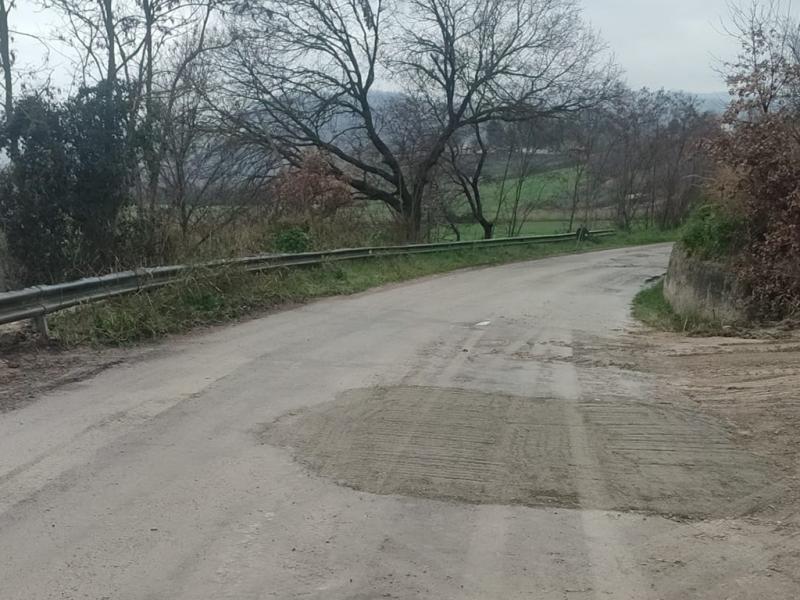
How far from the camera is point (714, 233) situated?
588 inches

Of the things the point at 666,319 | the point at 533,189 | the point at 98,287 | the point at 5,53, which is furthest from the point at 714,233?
the point at 533,189

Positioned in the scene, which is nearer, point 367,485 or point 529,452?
point 367,485

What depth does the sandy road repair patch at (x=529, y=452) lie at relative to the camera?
4.91 metres

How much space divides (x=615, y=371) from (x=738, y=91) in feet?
30.6

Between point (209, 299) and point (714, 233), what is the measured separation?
9.60 m

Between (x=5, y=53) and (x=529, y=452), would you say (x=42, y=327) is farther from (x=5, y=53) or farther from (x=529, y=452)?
(x=5, y=53)

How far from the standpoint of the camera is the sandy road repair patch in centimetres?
491

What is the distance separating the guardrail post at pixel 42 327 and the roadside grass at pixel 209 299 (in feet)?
0.37

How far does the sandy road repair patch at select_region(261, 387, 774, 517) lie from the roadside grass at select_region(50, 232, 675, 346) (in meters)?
4.19

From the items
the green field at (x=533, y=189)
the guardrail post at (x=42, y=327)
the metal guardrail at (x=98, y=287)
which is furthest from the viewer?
the green field at (x=533, y=189)

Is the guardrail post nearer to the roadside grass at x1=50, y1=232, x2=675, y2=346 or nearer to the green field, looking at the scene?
the roadside grass at x1=50, y1=232, x2=675, y2=346

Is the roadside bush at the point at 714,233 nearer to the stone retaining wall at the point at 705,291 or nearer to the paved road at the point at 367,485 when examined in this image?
the stone retaining wall at the point at 705,291

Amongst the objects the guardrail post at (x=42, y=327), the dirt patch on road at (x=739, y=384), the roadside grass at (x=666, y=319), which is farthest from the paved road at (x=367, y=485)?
the roadside grass at (x=666, y=319)

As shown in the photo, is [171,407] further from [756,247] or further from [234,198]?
[234,198]
